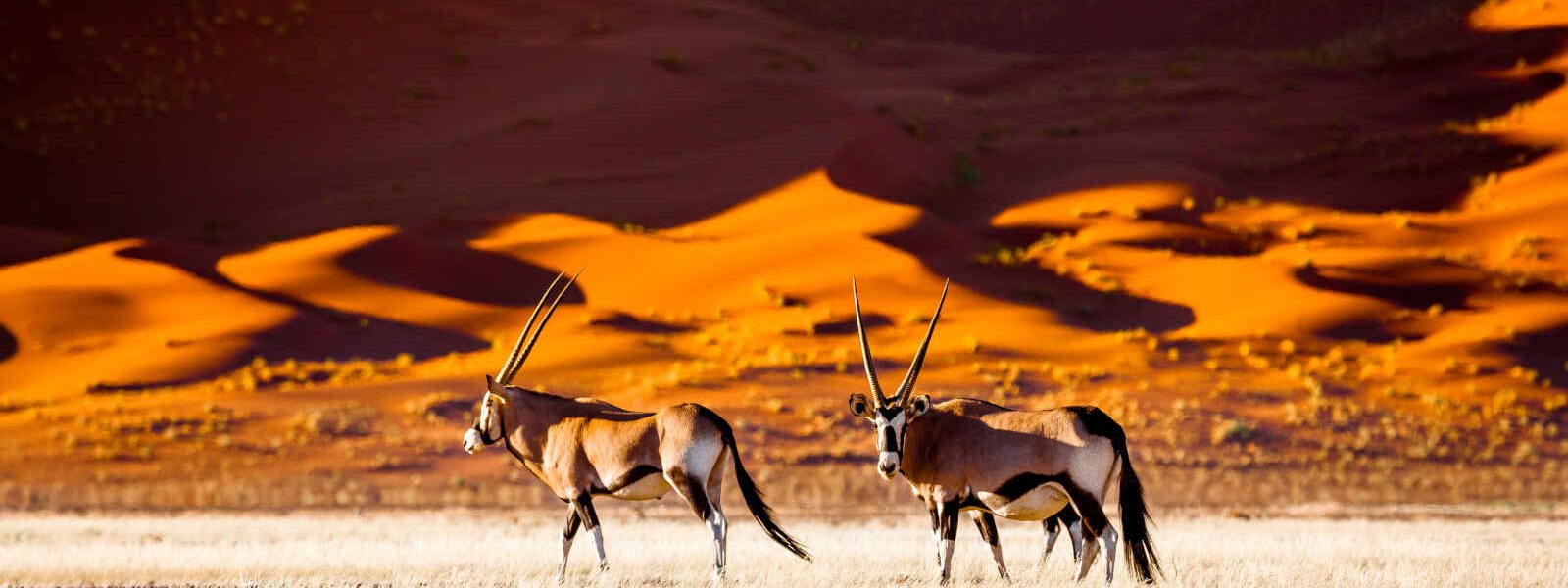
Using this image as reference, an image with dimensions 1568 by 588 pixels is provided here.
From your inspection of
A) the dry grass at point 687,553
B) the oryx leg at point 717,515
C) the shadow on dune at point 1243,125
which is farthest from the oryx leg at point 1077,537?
the shadow on dune at point 1243,125

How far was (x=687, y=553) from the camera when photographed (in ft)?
59.0

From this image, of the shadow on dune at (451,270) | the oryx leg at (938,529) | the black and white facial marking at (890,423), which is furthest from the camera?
the shadow on dune at (451,270)

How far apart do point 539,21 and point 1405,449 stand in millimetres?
51046

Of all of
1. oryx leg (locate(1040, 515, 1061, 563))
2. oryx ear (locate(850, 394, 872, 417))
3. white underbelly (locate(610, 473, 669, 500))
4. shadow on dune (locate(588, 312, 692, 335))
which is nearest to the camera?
oryx ear (locate(850, 394, 872, 417))

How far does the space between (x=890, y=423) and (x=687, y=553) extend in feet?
18.4

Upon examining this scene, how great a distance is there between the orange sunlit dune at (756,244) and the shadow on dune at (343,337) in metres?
0.14

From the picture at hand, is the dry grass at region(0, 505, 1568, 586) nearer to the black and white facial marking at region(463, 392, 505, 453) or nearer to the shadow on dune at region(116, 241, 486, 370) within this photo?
the black and white facial marking at region(463, 392, 505, 453)

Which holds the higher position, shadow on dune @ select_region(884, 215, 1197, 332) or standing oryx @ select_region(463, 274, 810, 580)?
shadow on dune @ select_region(884, 215, 1197, 332)

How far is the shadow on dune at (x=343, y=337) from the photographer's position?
46.1 metres

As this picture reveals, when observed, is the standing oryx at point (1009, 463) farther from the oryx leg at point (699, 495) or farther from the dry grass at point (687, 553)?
the oryx leg at point (699, 495)

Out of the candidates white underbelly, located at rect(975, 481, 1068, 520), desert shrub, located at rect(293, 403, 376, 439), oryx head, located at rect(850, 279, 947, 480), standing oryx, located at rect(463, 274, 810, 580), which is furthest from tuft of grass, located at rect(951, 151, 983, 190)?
oryx head, located at rect(850, 279, 947, 480)

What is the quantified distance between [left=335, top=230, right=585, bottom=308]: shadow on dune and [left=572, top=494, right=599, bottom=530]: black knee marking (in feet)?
119

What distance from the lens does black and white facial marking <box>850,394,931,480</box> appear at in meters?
12.8

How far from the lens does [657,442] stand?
1433 centimetres
